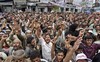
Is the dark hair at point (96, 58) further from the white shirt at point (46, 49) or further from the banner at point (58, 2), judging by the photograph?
the banner at point (58, 2)

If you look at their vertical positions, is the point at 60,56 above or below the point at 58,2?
above

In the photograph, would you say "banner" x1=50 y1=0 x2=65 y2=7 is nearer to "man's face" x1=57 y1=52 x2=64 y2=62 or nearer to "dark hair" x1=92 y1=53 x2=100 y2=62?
"dark hair" x1=92 y1=53 x2=100 y2=62

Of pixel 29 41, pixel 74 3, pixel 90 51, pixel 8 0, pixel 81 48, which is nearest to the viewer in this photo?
pixel 81 48

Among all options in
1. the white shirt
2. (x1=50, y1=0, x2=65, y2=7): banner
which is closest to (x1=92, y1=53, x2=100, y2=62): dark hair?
the white shirt

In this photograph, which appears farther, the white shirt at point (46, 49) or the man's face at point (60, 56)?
the white shirt at point (46, 49)

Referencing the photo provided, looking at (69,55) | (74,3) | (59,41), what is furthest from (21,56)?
(74,3)

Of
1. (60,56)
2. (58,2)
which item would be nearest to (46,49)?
(60,56)

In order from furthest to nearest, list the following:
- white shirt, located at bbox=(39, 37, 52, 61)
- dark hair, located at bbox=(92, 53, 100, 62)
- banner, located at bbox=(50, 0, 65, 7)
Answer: banner, located at bbox=(50, 0, 65, 7), white shirt, located at bbox=(39, 37, 52, 61), dark hair, located at bbox=(92, 53, 100, 62)

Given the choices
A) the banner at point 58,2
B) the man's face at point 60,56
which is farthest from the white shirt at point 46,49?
the banner at point 58,2

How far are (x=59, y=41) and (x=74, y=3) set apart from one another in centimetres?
7382

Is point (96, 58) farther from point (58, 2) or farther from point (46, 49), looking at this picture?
point (58, 2)

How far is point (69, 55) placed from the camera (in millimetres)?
6621

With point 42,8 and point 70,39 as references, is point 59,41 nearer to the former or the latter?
point 70,39

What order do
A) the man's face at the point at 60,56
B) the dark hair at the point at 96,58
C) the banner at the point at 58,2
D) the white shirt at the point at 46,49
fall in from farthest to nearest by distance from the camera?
the banner at the point at 58,2
the white shirt at the point at 46,49
the dark hair at the point at 96,58
the man's face at the point at 60,56
